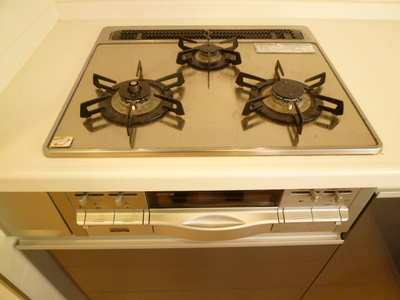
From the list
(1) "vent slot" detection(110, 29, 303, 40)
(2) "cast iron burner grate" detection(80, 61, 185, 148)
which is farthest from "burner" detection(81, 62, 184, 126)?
(1) "vent slot" detection(110, 29, 303, 40)

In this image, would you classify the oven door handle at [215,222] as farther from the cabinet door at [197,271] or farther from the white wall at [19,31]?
the white wall at [19,31]

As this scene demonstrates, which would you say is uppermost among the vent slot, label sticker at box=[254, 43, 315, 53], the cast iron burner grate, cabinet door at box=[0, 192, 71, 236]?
the vent slot

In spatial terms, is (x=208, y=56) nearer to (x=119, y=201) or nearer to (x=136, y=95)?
(x=136, y=95)

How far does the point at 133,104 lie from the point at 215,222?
0.30m

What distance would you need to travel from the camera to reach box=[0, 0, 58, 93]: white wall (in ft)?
2.26

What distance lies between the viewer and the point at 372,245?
727 millimetres

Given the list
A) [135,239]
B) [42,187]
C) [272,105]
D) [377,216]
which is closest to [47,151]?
[42,187]

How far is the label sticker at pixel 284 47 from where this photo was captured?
2.69 feet

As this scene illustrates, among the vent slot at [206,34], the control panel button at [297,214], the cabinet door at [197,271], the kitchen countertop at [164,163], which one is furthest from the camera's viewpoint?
the vent slot at [206,34]

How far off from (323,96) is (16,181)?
608 mm

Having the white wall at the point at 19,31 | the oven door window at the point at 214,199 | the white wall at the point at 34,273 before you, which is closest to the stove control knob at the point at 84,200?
the oven door window at the point at 214,199

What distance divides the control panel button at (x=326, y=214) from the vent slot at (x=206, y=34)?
536mm

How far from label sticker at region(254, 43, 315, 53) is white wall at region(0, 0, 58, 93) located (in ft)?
2.04

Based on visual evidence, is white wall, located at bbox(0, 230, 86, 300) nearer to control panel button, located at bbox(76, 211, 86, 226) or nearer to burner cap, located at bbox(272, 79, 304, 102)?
control panel button, located at bbox(76, 211, 86, 226)
